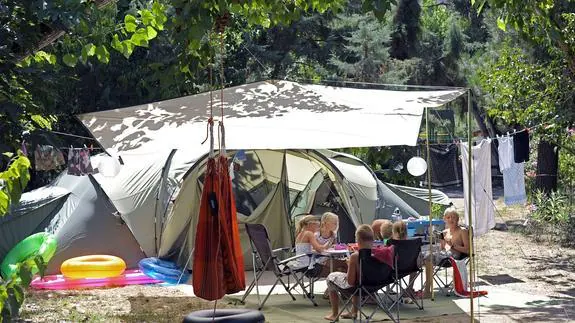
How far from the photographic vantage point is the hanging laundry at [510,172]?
995 centimetres

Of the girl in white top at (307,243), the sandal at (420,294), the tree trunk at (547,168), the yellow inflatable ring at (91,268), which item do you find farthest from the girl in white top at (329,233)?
the tree trunk at (547,168)

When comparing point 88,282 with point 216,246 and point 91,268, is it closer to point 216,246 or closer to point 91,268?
point 91,268

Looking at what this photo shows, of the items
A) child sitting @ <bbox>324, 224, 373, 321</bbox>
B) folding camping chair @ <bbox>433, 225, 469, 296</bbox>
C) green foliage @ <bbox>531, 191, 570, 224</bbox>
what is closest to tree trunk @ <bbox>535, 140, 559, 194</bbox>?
green foliage @ <bbox>531, 191, 570, 224</bbox>

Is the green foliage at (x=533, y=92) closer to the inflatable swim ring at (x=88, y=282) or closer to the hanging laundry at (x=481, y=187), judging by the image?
the hanging laundry at (x=481, y=187)

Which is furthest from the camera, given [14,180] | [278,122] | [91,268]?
[91,268]

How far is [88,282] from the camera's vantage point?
393 inches

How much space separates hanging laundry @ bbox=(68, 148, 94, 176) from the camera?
9703 mm

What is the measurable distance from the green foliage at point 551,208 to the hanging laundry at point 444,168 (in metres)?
7.56

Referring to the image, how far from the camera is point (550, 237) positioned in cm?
1309

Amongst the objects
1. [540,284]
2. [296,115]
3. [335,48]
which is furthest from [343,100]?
[335,48]

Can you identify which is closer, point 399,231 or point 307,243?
point 399,231

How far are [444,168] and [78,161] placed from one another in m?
15.1

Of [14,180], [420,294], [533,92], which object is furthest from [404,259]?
[14,180]

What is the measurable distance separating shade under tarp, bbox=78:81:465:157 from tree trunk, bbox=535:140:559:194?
281 inches
